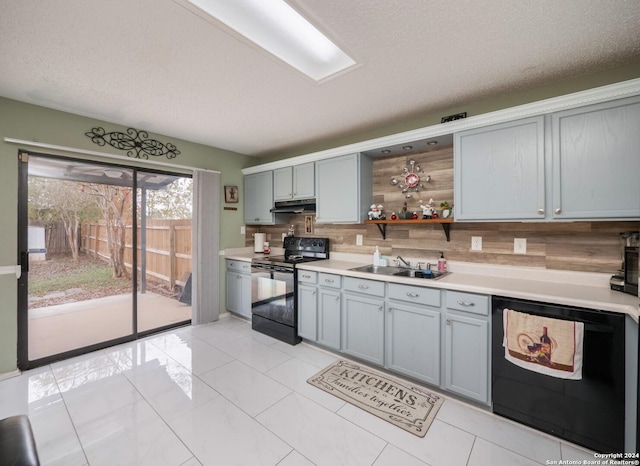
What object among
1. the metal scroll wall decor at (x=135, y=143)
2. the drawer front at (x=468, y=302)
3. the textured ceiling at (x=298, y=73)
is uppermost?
the textured ceiling at (x=298, y=73)

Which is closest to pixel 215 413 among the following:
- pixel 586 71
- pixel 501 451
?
pixel 501 451

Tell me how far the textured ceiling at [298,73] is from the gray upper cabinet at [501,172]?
1.40ft

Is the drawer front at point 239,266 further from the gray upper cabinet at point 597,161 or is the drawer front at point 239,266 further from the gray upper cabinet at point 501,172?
the gray upper cabinet at point 597,161

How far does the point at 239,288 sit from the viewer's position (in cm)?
396

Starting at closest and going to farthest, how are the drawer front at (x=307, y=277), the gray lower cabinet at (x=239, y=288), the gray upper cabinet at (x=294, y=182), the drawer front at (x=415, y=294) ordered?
the drawer front at (x=415, y=294) → the drawer front at (x=307, y=277) → the gray upper cabinet at (x=294, y=182) → the gray lower cabinet at (x=239, y=288)

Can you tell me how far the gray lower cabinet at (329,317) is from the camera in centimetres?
282

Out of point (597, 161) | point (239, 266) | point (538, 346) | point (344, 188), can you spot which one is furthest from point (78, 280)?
point (597, 161)

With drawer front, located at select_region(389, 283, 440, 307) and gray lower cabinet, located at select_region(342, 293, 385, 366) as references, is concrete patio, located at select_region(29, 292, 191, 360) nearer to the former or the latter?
gray lower cabinet, located at select_region(342, 293, 385, 366)

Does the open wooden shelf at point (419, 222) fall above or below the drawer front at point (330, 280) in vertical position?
above

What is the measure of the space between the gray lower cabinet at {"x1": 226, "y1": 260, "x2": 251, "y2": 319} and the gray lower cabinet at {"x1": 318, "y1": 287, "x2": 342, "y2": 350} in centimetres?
129

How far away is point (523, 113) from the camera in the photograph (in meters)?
2.05

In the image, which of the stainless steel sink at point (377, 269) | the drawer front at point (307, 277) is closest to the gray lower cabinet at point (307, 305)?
the drawer front at point (307, 277)

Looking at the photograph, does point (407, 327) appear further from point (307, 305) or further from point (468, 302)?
point (307, 305)

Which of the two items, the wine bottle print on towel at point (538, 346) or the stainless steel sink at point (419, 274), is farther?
the stainless steel sink at point (419, 274)
